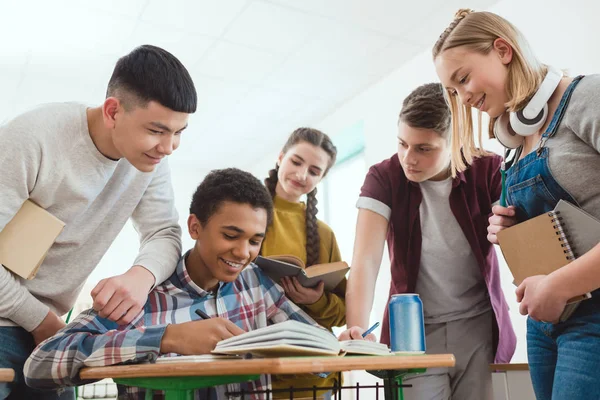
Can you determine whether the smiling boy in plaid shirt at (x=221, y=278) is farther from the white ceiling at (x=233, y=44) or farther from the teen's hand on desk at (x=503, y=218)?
the white ceiling at (x=233, y=44)

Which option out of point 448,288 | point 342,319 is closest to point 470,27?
point 448,288

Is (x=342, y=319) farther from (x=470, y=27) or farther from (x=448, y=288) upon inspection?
(x=470, y=27)

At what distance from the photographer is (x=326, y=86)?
14.7 feet

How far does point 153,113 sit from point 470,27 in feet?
2.49

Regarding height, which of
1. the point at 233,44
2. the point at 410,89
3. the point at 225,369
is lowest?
the point at 225,369

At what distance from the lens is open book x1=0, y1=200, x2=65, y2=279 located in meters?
1.22

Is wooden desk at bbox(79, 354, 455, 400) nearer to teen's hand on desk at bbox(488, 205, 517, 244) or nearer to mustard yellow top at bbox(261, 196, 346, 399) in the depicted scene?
teen's hand on desk at bbox(488, 205, 517, 244)

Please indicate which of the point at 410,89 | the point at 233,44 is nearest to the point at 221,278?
the point at 233,44

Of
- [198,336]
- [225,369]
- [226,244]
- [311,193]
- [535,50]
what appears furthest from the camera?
[535,50]

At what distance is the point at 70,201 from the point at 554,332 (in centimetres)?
108

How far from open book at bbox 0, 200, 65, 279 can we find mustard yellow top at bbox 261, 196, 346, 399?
0.65m

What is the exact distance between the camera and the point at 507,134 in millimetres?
1227

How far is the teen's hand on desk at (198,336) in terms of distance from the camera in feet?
3.03

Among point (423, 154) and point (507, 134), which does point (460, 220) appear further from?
point (507, 134)
